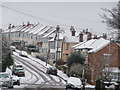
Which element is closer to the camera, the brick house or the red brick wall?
the brick house

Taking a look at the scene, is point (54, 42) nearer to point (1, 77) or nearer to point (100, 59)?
point (100, 59)

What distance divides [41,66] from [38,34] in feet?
117

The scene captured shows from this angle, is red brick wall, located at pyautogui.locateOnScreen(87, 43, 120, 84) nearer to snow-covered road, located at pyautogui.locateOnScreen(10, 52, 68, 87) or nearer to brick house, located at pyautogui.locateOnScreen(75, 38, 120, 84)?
brick house, located at pyautogui.locateOnScreen(75, 38, 120, 84)

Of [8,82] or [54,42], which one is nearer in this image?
[8,82]

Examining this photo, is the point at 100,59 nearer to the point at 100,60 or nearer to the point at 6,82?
the point at 100,60

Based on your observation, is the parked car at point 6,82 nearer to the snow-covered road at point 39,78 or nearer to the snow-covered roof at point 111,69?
the snow-covered road at point 39,78

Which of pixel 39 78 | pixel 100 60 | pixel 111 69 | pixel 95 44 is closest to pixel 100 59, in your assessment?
pixel 100 60

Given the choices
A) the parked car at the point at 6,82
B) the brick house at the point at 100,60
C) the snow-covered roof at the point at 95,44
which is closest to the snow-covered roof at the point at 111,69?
the brick house at the point at 100,60

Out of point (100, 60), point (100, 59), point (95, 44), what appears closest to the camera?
point (100, 60)

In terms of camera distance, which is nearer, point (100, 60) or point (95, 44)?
point (100, 60)

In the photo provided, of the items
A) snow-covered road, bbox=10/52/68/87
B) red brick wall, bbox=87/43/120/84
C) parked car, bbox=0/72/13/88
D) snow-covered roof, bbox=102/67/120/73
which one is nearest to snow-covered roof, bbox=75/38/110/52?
red brick wall, bbox=87/43/120/84

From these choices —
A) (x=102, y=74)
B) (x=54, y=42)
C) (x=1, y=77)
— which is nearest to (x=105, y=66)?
(x=102, y=74)

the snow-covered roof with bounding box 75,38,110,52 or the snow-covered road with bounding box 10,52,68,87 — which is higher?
the snow-covered roof with bounding box 75,38,110,52

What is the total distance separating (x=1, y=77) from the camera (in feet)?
93.2
